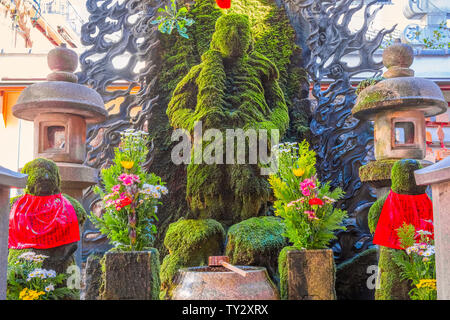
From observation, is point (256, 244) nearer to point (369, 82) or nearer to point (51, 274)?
point (51, 274)

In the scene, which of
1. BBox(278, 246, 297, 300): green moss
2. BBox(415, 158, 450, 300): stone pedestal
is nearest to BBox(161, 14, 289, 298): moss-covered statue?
BBox(278, 246, 297, 300): green moss

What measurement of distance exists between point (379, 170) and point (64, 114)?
3.93 meters

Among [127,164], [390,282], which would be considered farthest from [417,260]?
[127,164]

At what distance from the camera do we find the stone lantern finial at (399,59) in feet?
18.2

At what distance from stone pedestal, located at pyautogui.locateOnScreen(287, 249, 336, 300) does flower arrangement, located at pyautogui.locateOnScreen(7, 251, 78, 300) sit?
2174mm

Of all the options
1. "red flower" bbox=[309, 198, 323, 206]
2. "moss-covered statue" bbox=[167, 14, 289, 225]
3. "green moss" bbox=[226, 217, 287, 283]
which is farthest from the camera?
"moss-covered statue" bbox=[167, 14, 289, 225]

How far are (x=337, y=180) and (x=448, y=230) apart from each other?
392 cm

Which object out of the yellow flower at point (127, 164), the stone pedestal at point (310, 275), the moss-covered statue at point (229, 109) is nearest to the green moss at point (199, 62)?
the moss-covered statue at point (229, 109)

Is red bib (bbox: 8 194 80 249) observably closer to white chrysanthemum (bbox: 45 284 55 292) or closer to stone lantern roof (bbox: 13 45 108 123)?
white chrysanthemum (bbox: 45 284 55 292)

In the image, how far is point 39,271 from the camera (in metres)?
4.05

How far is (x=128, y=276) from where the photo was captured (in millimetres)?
3988

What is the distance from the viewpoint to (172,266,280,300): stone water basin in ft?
11.7

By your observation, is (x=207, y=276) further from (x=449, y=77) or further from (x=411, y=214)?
(x=449, y=77)

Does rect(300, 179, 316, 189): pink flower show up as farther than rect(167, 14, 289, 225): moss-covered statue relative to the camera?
No
